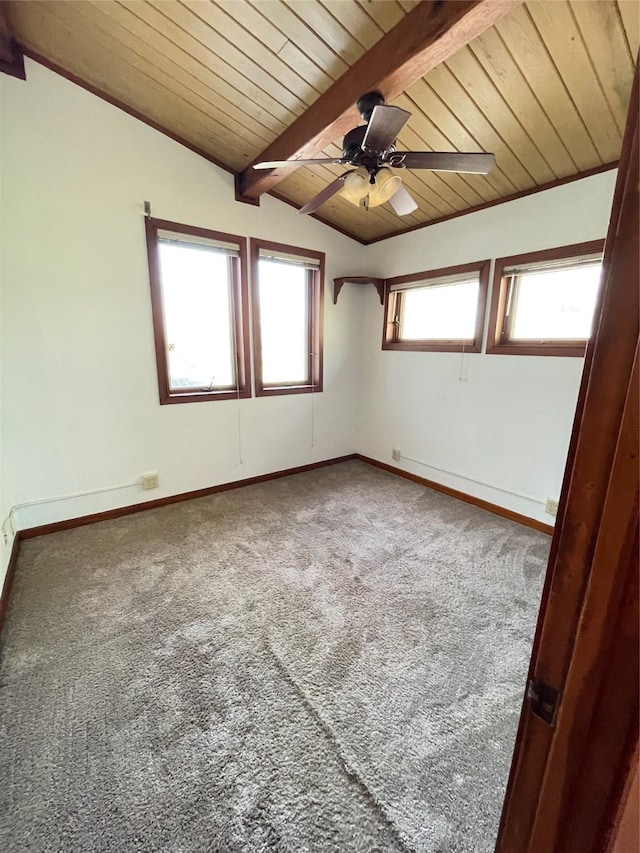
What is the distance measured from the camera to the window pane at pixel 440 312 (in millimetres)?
2881

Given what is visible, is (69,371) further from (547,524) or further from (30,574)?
(547,524)

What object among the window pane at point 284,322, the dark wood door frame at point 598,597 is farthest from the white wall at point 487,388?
the dark wood door frame at point 598,597

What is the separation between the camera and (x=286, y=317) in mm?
3314

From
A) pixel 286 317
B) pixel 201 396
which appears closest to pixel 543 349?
pixel 286 317

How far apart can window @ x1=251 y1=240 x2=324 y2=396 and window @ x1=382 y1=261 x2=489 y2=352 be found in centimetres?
74

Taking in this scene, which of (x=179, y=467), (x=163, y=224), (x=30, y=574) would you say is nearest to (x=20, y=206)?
(x=163, y=224)

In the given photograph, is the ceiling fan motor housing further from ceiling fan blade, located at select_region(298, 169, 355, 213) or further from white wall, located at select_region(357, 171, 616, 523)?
white wall, located at select_region(357, 171, 616, 523)

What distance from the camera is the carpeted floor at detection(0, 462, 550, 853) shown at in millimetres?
979

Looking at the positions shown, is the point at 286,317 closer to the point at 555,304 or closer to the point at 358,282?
the point at 358,282

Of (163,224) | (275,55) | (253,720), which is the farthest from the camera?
(163,224)

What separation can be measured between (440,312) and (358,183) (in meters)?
1.71

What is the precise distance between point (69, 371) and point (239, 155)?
195 cm

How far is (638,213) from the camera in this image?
32 cm

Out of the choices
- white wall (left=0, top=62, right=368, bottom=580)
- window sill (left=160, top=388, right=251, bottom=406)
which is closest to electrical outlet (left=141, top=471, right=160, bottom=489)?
white wall (left=0, top=62, right=368, bottom=580)
